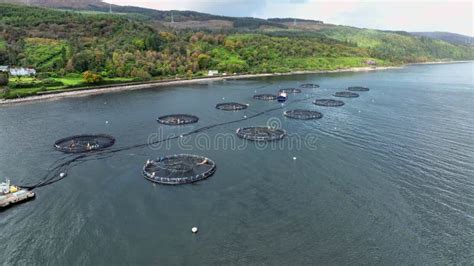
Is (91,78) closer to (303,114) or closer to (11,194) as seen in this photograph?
(303,114)

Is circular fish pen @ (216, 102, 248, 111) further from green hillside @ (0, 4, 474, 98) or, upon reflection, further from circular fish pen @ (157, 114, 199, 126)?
green hillside @ (0, 4, 474, 98)

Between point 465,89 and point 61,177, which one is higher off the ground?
point 465,89

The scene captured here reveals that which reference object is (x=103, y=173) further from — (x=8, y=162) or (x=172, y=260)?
(x=172, y=260)

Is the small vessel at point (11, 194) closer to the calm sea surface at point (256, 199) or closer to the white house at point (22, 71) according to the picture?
the calm sea surface at point (256, 199)

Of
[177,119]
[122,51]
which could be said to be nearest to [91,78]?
[122,51]

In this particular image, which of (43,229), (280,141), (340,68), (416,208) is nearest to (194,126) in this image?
(280,141)

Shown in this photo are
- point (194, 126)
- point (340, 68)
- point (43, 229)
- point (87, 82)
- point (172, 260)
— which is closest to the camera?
point (172, 260)

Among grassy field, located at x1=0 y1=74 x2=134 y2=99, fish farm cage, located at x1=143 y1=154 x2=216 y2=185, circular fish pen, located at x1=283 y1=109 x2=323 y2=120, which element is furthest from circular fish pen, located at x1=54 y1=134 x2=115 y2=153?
grassy field, located at x1=0 y1=74 x2=134 y2=99
